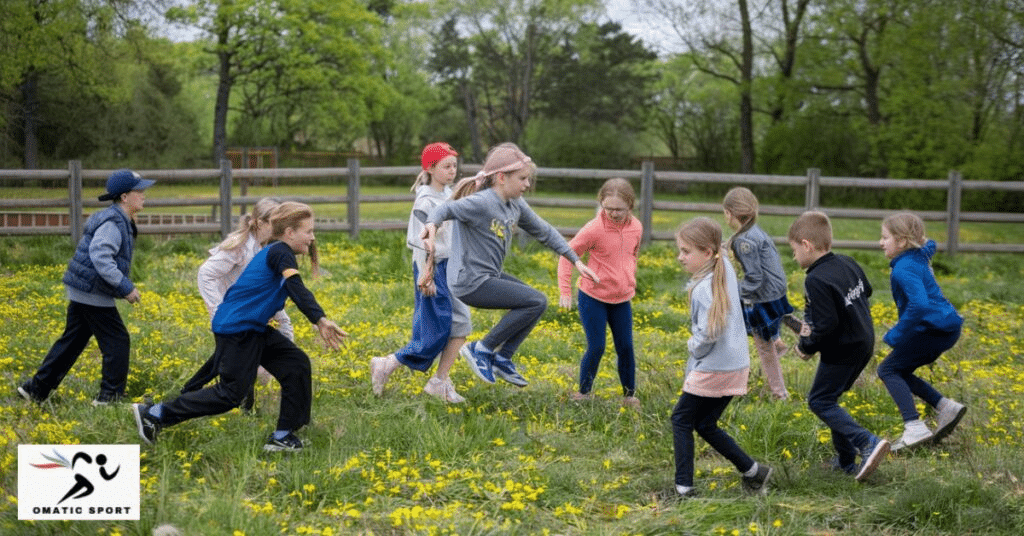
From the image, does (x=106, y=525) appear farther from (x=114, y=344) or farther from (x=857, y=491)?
(x=857, y=491)

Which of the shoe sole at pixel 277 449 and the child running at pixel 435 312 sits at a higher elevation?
the child running at pixel 435 312

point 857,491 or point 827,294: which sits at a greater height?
point 827,294

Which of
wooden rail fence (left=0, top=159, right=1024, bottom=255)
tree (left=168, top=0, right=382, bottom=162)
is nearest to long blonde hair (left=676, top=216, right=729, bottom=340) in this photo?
wooden rail fence (left=0, top=159, right=1024, bottom=255)

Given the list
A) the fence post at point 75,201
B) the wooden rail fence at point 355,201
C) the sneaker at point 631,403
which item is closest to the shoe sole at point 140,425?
the sneaker at point 631,403

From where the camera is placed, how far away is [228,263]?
22.6 ft

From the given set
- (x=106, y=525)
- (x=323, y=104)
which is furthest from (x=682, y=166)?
(x=106, y=525)

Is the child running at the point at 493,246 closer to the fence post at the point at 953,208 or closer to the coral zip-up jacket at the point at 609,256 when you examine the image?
the coral zip-up jacket at the point at 609,256

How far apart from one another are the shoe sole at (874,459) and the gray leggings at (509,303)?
7.38 ft

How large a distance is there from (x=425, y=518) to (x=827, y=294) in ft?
7.95

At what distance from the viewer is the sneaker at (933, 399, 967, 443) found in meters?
6.45

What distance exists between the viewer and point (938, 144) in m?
24.7

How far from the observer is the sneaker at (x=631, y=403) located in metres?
7.04

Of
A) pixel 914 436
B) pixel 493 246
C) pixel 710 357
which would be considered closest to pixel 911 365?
pixel 914 436

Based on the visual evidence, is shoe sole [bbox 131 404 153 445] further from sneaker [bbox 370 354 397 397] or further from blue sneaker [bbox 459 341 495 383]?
blue sneaker [bbox 459 341 495 383]
